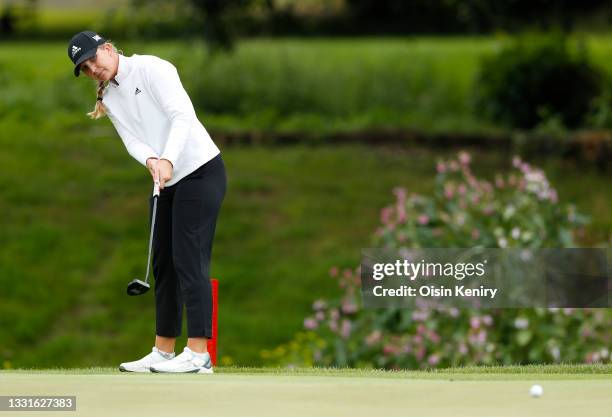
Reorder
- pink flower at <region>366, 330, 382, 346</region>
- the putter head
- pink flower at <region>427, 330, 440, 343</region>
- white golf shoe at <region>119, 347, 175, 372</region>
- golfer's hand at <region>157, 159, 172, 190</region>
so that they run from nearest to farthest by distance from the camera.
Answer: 1. golfer's hand at <region>157, 159, 172, 190</region>
2. the putter head
3. white golf shoe at <region>119, 347, 175, 372</region>
4. pink flower at <region>427, 330, 440, 343</region>
5. pink flower at <region>366, 330, 382, 346</region>

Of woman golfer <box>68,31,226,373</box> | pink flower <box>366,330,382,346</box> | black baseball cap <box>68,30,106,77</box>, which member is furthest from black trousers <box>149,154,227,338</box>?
pink flower <box>366,330,382,346</box>

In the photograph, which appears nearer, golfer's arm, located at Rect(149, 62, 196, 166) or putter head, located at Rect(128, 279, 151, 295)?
golfer's arm, located at Rect(149, 62, 196, 166)

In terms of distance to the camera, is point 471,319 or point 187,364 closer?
point 187,364

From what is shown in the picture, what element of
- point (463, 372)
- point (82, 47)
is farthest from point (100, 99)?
point (463, 372)

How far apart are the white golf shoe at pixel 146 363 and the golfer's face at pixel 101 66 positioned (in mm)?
1453

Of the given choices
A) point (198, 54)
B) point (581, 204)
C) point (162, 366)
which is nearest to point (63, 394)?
point (162, 366)

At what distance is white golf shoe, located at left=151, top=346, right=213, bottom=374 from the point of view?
6859mm

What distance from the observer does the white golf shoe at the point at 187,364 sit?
686cm

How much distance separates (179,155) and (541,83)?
41.6 feet

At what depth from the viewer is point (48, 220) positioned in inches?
618

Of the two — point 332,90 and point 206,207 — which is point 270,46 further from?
point 206,207

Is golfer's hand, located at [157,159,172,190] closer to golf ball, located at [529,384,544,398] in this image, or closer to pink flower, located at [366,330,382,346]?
golf ball, located at [529,384,544,398]

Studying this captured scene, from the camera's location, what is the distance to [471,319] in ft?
33.2

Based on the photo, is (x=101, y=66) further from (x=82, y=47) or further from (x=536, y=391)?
(x=536, y=391)
